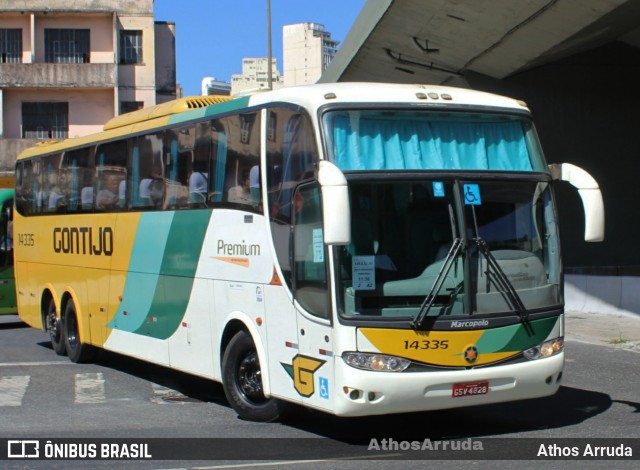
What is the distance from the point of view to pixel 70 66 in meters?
50.1

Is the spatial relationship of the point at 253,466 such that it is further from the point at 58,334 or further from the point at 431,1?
the point at 431,1

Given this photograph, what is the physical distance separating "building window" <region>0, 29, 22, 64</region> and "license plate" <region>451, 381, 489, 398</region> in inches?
1810

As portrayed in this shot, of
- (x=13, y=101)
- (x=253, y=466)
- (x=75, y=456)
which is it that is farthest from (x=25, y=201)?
(x=13, y=101)

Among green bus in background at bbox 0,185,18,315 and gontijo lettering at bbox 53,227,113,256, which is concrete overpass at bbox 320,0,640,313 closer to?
green bus in background at bbox 0,185,18,315

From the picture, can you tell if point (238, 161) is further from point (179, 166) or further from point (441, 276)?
point (441, 276)

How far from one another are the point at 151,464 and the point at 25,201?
10068 mm

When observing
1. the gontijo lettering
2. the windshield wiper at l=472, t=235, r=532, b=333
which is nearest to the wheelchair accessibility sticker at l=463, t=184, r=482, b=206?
the windshield wiper at l=472, t=235, r=532, b=333

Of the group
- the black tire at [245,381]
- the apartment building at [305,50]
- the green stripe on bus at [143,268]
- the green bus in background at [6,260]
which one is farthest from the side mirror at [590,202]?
the apartment building at [305,50]

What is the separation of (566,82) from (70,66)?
3002 centimetres

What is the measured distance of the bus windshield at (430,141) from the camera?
28.3ft

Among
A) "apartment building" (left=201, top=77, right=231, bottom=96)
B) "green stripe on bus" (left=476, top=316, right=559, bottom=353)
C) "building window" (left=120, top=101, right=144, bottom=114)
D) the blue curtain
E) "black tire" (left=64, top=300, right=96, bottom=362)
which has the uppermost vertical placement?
"building window" (left=120, top=101, right=144, bottom=114)

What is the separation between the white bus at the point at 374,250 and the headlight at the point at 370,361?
0.04ft

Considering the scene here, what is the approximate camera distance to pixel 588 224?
904cm

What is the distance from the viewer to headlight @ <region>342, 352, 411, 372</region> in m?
8.20
